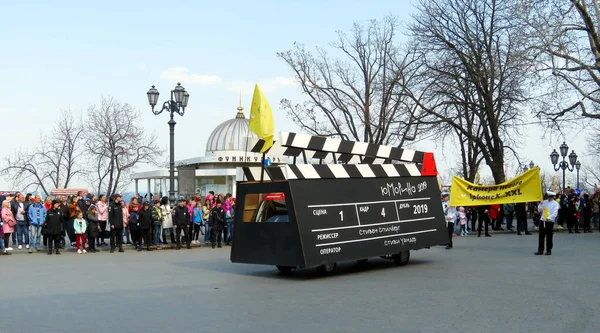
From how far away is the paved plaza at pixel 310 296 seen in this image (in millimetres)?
8477

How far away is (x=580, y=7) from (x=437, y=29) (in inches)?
393

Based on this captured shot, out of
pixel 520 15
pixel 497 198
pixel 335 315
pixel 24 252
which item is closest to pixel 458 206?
pixel 497 198

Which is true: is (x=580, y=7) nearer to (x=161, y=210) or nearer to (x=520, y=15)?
(x=520, y=15)

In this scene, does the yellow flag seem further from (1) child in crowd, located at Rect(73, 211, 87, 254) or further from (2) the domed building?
(2) the domed building

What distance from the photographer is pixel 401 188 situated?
15047mm

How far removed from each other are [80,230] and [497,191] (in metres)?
16.6

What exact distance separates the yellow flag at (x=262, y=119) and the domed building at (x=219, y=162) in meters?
37.3

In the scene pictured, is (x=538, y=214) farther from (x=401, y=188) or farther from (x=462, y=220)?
(x=401, y=188)

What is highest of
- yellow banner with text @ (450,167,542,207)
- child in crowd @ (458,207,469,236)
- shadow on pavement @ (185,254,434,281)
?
yellow banner with text @ (450,167,542,207)

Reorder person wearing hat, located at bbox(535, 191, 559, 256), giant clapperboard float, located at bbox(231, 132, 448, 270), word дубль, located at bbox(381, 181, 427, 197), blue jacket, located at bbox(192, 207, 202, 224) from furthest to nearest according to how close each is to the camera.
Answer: blue jacket, located at bbox(192, 207, 202, 224)
person wearing hat, located at bbox(535, 191, 559, 256)
word дубль, located at bbox(381, 181, 427, 197)
giant clapperboard float, located at bbox(231, 132, 448, 270)

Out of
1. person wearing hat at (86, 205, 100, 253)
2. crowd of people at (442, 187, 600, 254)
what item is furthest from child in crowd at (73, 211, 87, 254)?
crowd of people at (442, 187, 600, 254)

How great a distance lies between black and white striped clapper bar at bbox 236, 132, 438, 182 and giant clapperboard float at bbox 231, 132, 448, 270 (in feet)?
0.07

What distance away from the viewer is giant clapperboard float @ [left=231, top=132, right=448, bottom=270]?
12984 mm

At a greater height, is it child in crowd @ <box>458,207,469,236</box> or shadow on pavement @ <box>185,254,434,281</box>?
child in crowd @ <box>458,207,469,236</box>
